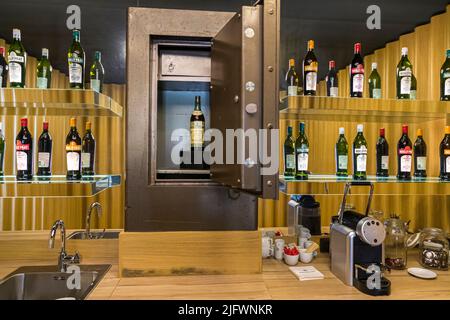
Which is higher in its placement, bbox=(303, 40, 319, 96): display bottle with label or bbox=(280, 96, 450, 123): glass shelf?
bbox=(303, 40, 319, 96): display bottle with label

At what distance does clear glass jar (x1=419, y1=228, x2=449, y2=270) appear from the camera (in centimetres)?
152

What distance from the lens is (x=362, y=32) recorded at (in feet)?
7.18

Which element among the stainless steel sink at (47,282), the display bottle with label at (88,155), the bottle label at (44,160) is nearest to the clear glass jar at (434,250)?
the stainless steel sink at (47,282)

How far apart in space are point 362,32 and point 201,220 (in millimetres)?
1833

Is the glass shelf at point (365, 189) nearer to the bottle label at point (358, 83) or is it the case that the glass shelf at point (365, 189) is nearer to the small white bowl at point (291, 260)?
the small white bowl at point (291, 260)

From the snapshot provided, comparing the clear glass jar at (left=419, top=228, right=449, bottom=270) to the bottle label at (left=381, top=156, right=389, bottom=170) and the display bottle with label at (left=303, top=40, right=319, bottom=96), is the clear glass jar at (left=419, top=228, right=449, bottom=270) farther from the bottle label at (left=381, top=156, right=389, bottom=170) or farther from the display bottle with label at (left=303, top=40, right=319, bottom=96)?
the display bottle with label at (left=303, top=40, right=319, bottom=96)

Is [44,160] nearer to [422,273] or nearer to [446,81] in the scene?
[422,273]

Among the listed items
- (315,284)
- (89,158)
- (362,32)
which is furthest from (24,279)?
(362,32)

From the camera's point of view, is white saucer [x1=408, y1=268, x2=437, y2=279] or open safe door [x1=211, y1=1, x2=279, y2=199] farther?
white saucer [x1=408, y1=268, x2=437, y2=279]

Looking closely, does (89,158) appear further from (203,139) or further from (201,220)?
(201,220)

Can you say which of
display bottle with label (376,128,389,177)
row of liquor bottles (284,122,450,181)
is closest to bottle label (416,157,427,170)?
row of liquor bottles (284,122,450,181)

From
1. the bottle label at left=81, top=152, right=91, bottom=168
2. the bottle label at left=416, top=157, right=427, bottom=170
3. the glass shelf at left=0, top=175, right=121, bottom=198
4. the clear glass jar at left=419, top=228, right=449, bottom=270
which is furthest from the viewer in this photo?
the bottle label at left=81, top=152, right=91, bottom=168

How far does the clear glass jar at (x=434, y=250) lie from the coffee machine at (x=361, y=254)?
1.41 feet

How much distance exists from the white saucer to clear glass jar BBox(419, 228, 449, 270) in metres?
0.10
